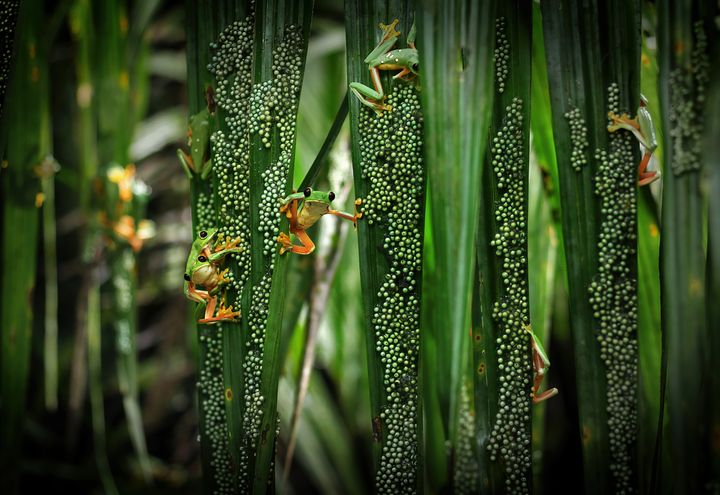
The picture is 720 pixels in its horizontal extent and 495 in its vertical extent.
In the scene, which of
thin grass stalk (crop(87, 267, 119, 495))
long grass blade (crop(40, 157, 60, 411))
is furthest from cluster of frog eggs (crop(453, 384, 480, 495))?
long grass blade (crop(40, 157, 60, 411))

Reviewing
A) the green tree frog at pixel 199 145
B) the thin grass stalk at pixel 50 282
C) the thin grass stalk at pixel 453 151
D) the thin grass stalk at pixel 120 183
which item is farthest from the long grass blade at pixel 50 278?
the thin grass stalk at pixel 453 151

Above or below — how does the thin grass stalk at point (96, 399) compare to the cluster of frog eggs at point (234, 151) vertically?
below

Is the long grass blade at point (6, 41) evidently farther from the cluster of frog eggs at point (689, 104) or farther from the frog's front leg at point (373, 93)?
the cluster of frog eggs at point (689, 104)

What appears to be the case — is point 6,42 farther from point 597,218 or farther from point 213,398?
point 597,218

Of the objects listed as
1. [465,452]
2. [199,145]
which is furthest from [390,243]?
[465,452]

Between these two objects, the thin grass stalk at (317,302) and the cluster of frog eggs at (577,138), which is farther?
the thin grass stalk at (317,302)

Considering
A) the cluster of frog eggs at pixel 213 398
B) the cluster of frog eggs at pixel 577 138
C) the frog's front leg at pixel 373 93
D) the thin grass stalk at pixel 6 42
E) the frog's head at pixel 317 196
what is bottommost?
the cluster of frog eggs at pixel 213 398

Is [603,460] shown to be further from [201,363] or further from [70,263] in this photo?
[70,263]
